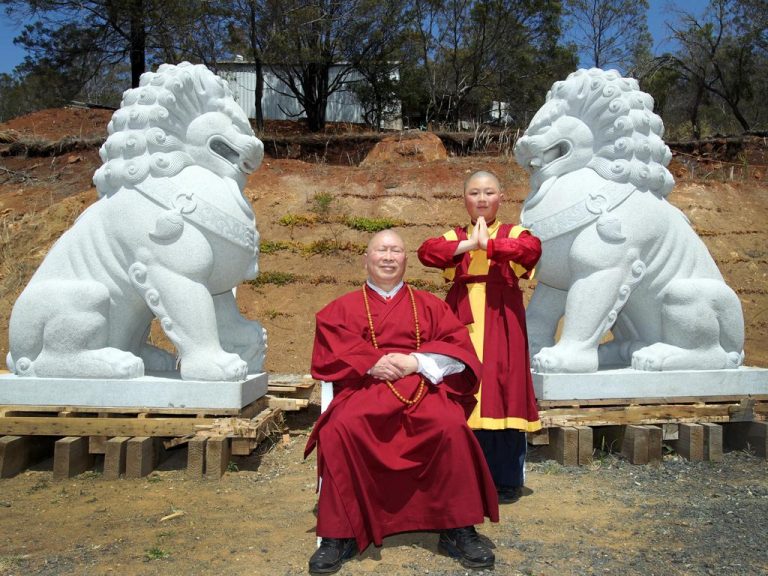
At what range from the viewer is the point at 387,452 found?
2508 millimetres

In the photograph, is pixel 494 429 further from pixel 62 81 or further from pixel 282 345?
pixel 62 81

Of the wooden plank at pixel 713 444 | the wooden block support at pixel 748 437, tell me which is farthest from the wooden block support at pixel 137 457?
the wooden block support at pixel 748 437

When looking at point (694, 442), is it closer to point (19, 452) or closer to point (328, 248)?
point (19, 452)

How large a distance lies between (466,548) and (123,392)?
210 centimetres

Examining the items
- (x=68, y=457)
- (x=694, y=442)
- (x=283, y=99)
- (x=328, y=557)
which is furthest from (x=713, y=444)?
(x=283, y=99)

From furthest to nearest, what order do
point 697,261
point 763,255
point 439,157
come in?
point 439,157, point 763,255, point 697,261

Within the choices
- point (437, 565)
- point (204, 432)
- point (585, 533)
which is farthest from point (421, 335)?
point (204, 432)

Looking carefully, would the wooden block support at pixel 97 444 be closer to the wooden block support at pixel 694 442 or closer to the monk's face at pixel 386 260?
the monk's face at pixel 386 260

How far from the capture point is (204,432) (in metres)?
3.53

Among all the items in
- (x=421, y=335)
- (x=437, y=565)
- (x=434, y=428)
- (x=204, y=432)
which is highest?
(x=421, y=335)

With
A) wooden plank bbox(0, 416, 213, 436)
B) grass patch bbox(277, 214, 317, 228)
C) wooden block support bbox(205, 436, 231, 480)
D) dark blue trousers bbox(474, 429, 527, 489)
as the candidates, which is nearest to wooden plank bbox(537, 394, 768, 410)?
dark blue trousers bbox(474, 429, 527, 489)

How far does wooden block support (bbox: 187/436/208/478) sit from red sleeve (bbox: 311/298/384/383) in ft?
3.68

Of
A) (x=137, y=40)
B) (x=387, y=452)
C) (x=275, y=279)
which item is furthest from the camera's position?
(x=137, y=40)

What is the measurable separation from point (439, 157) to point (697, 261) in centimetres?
897
